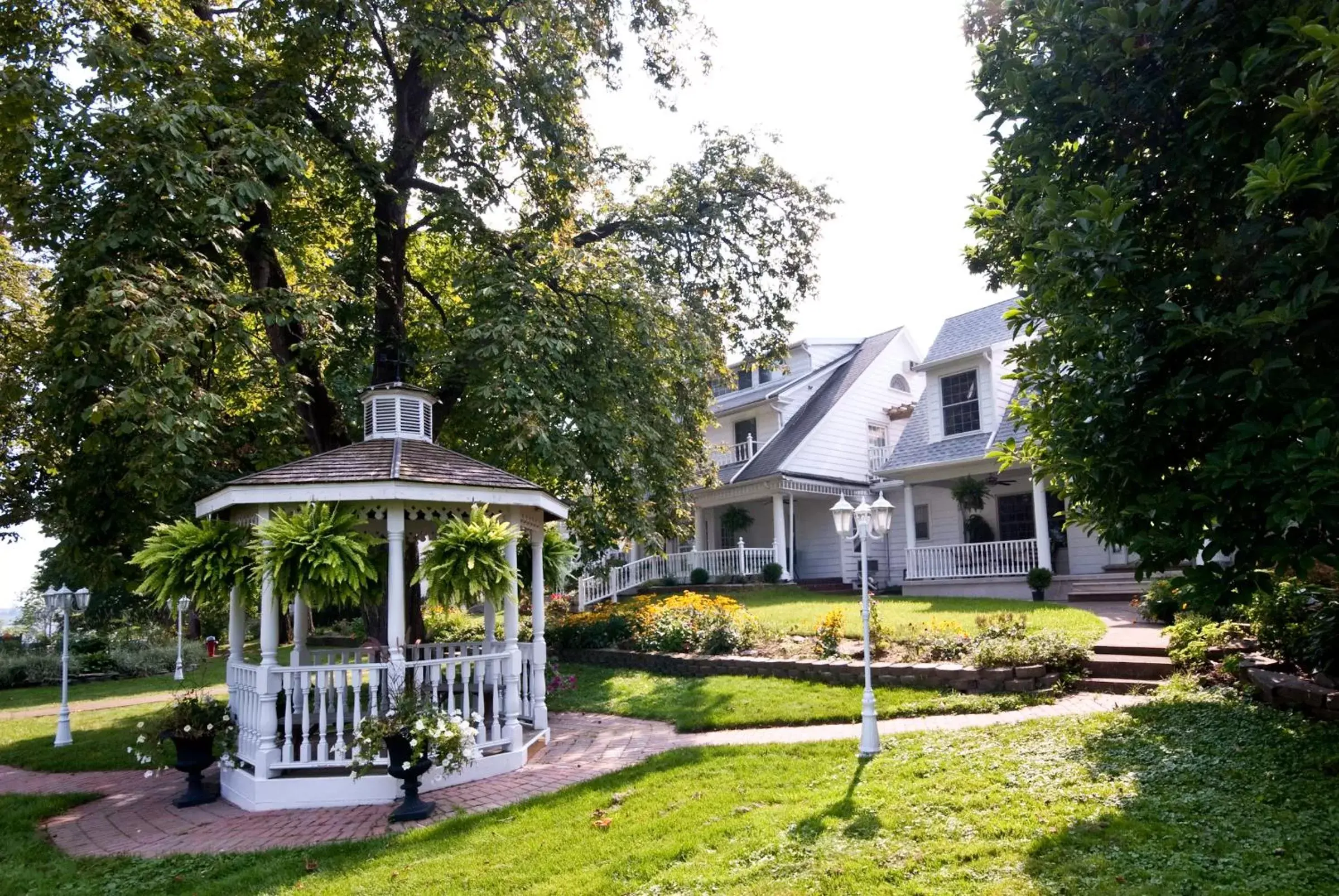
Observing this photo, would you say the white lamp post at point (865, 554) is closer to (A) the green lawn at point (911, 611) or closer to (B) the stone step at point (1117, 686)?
(B) the stone step at point (1117, 686)

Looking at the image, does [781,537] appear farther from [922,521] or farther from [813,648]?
[813,648]

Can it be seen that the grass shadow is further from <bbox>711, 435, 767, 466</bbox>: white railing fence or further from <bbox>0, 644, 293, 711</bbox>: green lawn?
<bbox>711, 435, 767, 466</bbox>: white railing fence

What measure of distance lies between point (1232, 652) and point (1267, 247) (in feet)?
18.0

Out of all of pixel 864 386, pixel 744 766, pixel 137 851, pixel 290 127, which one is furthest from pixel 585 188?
pixel 864 386

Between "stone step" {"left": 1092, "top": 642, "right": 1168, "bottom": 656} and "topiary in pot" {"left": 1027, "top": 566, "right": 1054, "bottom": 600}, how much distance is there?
25.0 feet

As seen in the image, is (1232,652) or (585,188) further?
(585,188)

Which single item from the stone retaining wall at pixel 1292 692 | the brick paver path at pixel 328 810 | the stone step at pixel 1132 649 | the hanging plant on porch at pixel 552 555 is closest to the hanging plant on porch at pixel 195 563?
the brick paver path at pixel 328 810

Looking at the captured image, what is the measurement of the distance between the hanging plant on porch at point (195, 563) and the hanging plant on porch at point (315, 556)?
567 mm

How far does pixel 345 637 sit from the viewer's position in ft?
73.6

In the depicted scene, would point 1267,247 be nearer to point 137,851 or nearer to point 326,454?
point 326,454

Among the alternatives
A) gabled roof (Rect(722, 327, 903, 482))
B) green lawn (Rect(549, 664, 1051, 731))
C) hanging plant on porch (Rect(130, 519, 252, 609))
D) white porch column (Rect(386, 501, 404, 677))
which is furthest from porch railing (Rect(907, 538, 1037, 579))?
hanging plant on porch (Rect(130, 519, 252, 609))

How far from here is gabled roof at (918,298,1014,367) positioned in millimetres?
Answer: 20328

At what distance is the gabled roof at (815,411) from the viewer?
23516mm

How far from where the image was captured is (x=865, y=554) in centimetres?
801
